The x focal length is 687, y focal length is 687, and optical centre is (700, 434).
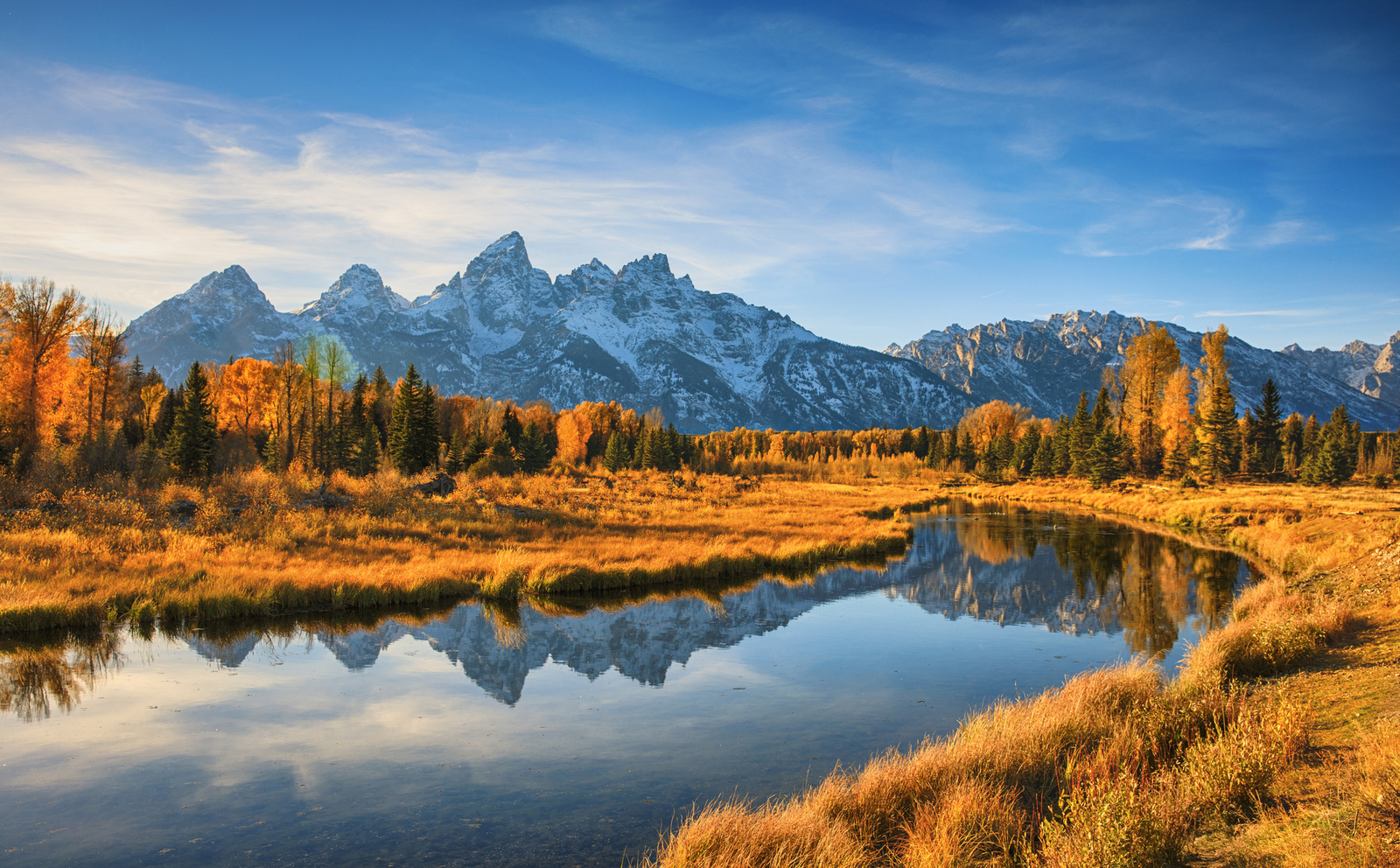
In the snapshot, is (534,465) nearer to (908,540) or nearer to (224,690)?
(908,540)

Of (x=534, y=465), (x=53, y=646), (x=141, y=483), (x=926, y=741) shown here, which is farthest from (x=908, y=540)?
(x=534, y=465)

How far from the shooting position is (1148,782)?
8117 millimetres

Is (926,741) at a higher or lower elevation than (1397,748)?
lower

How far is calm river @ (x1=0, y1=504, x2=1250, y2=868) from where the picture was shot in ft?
28.4

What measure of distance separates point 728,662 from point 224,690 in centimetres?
1075

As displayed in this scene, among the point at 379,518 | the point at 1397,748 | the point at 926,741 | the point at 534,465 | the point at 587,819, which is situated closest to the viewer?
the point at 1397,748

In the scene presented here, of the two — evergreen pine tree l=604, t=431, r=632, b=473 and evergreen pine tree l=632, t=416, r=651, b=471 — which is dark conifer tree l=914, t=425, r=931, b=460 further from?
evergreen pine tree l=604, t=431, r=632, b=473

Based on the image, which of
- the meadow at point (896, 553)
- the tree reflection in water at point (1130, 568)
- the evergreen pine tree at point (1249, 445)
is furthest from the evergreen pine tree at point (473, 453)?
the evergreen pine tree at point (1249, 445)

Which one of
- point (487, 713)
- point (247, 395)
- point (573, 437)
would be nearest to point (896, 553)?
point (487, 713)

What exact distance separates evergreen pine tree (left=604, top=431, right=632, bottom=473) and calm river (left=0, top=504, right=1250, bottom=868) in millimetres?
72366

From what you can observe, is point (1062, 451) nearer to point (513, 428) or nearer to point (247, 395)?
point (513, 428)

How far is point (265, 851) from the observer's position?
8109mm

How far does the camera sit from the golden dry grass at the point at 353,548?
18.8 m

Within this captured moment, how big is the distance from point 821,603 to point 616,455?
7418 cm
